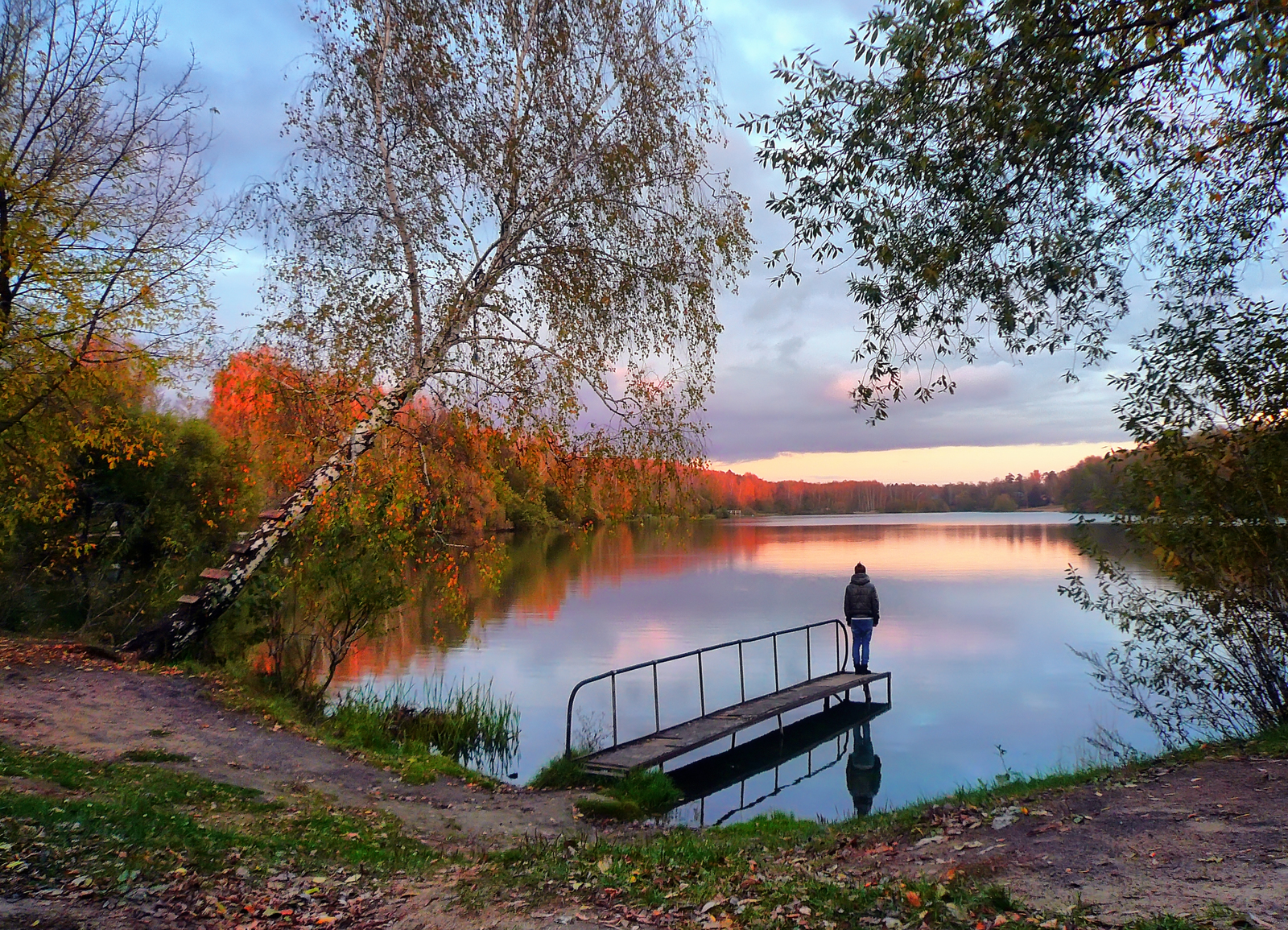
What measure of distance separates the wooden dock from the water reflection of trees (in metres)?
3.18

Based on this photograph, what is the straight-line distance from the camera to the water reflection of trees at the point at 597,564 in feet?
49.5

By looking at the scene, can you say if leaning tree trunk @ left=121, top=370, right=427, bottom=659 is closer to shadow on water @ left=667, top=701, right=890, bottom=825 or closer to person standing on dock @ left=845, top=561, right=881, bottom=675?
shadow on water @ left=667, top=701, right=890, bottom=825

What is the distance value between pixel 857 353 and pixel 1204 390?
433 centimetres

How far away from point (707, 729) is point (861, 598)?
6.37 meters

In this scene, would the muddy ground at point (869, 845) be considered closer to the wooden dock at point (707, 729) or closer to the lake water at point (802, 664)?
the wooden dock at point (707, 729)

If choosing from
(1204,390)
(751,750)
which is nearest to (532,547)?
(751,750)

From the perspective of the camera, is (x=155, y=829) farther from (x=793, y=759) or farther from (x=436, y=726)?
(x=793, y=759)

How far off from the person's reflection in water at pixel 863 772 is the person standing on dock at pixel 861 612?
201 cm

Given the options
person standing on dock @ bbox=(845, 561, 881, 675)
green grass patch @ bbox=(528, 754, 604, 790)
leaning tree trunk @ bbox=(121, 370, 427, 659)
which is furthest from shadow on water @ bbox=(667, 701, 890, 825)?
leaning tree trunk @ bbox=(121, 370, 427, 659)

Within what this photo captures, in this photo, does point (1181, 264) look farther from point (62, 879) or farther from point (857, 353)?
point (62, 879)

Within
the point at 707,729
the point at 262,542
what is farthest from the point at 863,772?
the point at 262,542

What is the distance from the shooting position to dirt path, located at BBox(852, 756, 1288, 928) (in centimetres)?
496

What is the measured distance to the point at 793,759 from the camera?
55.3 ft

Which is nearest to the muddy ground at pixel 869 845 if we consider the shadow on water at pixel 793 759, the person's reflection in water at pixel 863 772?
the shadow on water at pixel 793 759
